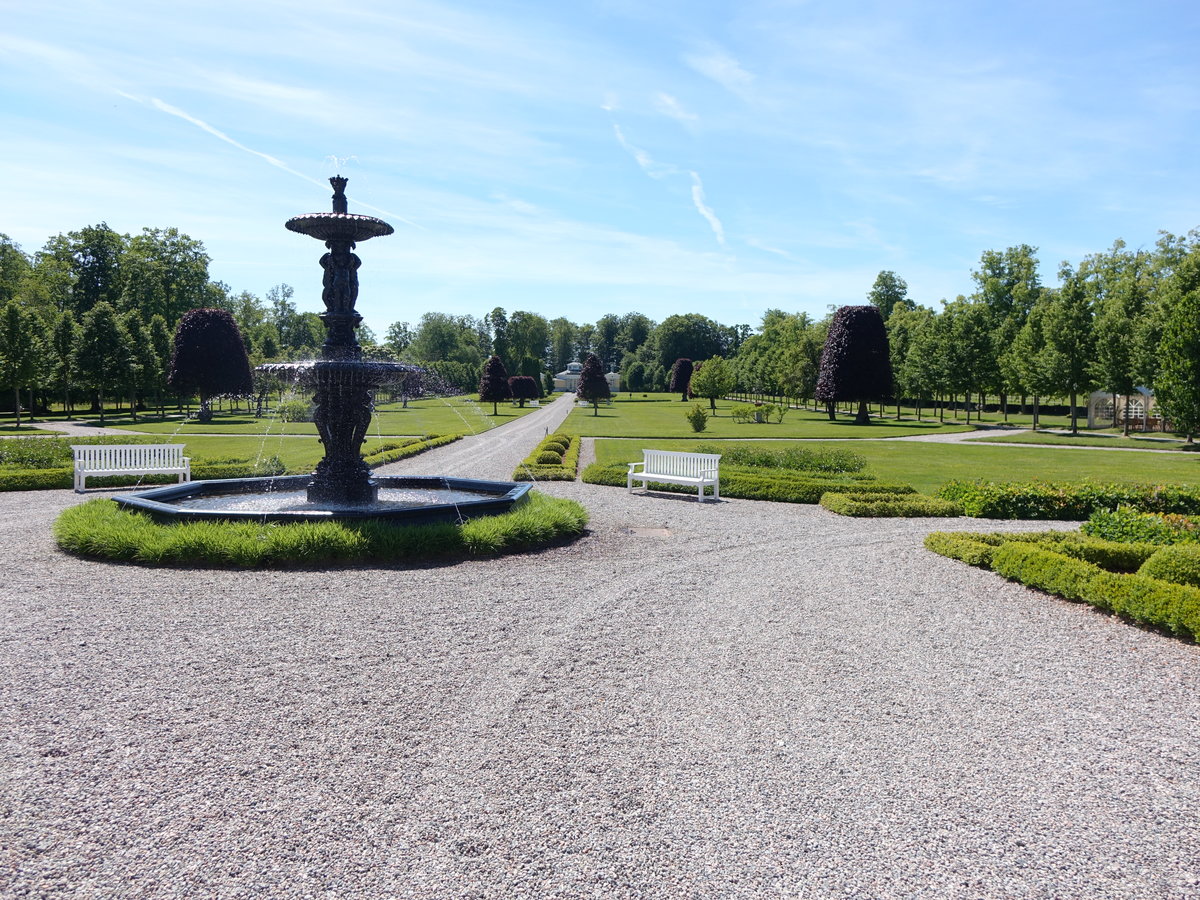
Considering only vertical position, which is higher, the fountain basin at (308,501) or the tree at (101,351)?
the tree at (101,351)

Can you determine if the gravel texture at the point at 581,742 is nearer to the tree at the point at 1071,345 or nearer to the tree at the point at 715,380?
the tree at the point at 1071,345

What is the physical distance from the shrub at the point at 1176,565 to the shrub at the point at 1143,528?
188cm

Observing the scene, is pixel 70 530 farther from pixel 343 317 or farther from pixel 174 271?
pixel 174 271

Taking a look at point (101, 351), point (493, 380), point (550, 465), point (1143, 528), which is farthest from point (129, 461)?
point (493, 380)

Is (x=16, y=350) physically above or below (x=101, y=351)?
below

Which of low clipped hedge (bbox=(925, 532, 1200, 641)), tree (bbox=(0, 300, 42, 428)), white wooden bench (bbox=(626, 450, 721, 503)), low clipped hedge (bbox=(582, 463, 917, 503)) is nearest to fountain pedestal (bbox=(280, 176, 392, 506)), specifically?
white wooden bench (bbox=(626, 450, 721, 503))

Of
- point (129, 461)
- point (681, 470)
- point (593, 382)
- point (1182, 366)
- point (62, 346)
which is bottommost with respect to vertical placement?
point (681, 470)

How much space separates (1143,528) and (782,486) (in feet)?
21.7

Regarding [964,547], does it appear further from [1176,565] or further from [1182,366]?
[1182,366]

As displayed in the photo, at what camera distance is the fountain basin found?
10469 mm

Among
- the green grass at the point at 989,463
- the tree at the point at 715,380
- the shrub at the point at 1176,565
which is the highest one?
the tree at the point at 715,380

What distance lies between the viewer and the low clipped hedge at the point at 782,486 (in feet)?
51.5

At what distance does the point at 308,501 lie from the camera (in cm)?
1250

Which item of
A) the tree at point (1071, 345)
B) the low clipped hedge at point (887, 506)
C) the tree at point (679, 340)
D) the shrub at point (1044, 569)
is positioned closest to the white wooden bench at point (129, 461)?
the low clipped hedge at point (887, 506)
